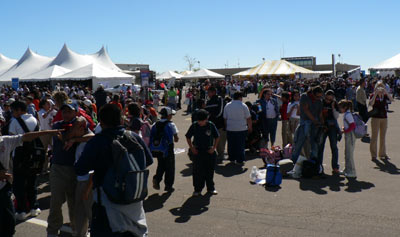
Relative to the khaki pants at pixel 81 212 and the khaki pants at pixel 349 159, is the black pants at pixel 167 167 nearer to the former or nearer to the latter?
the khaki pants at pixel 81 212

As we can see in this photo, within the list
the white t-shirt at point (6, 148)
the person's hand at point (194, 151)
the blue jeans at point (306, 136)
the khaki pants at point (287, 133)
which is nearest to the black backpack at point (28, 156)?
the white t-shirt at point (6, 148)

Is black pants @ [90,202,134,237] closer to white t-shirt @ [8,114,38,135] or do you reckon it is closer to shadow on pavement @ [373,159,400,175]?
white t-shirt @ [8,114,38,135]

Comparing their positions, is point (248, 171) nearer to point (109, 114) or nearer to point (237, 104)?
point (237, 104)

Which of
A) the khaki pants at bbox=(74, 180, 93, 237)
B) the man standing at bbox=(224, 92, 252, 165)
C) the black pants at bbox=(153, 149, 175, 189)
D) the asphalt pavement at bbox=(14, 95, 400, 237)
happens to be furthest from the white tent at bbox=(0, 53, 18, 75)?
the khaki pants at bbox=(74, 180, 93, 237)

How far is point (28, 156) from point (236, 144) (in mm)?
4742

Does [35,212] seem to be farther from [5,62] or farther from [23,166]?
[5,62]

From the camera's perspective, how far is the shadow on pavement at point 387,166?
801 centimetres

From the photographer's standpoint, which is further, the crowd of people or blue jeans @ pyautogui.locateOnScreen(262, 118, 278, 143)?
blue jeans @ pyautogui.locateOnScreen(262, 118, 278, 143)

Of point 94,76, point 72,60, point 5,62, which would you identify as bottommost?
point 94,76

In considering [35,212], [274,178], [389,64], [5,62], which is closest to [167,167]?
[274,178]

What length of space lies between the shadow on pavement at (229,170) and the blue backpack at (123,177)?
5051 mm

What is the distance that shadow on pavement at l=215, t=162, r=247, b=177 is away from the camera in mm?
8223

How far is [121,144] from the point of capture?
320 cm

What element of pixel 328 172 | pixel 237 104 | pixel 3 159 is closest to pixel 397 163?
pixel 328 172
